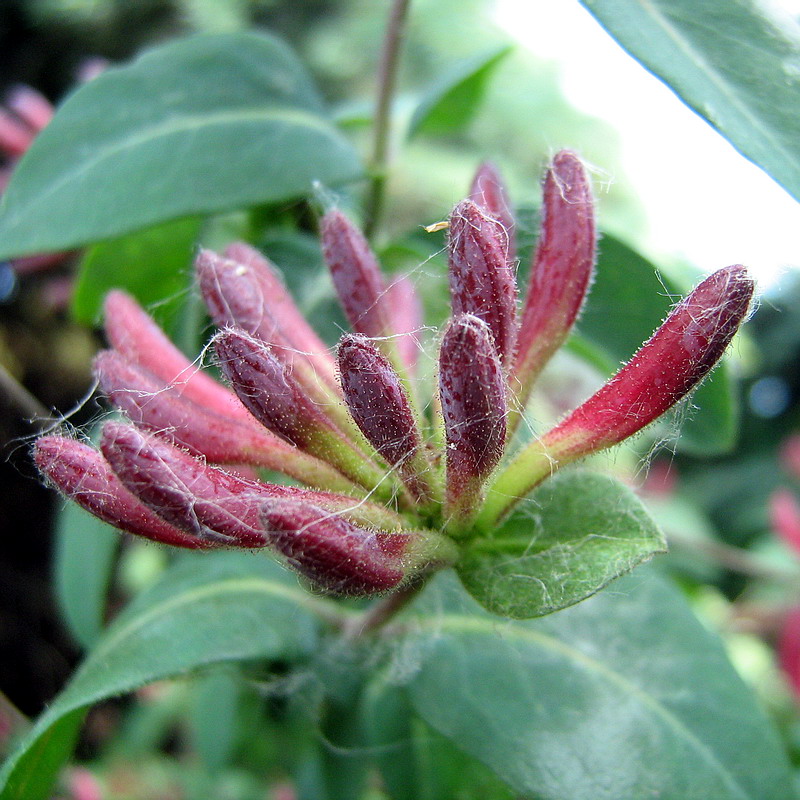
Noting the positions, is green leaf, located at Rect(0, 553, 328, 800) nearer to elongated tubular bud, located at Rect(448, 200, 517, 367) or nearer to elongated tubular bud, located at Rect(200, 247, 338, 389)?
elongated tubular bud, located at Rect(200, 247, 338, 389)

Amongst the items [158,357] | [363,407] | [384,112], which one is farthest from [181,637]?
[384,112]

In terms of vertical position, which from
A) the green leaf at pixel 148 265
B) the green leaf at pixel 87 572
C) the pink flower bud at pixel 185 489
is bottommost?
the green leaf at pixel 87 572

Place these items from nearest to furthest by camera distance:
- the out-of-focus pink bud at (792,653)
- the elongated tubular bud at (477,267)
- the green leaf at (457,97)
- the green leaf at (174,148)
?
the elongated tubular bud at (477,267), the green leaf at (174,148), the green leaf at (457,97), the out-of-focus pink bud at (792,653)

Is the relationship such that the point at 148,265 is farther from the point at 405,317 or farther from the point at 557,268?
the point at 557,268

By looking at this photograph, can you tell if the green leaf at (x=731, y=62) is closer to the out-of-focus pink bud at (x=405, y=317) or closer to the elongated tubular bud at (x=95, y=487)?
the out-of-focus pink bud at (x=405, y=317)

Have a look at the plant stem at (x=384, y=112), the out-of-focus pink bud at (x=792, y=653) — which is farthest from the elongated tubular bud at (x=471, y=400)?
the out-of-focus pink bud at (x=792, y=653)

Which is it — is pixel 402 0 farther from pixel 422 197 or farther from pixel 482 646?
pixel 422 197

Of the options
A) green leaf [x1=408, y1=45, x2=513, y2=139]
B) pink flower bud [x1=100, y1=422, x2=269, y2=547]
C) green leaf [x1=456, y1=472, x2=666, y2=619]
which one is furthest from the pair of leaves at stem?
green leaf [x1=408, y1=45, x2=513, y2=139]
